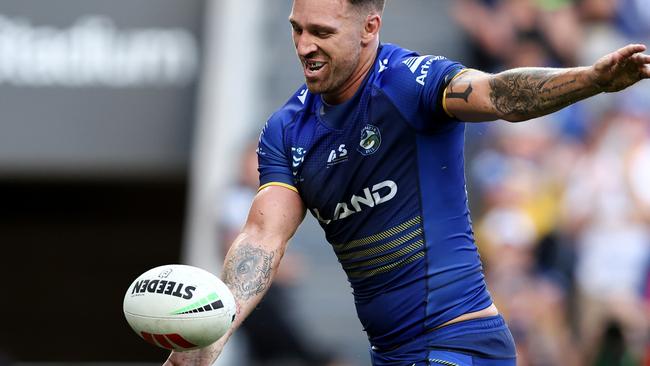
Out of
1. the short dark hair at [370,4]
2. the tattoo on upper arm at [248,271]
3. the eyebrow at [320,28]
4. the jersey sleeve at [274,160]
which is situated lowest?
the tattoo on upper arm at [248,271]

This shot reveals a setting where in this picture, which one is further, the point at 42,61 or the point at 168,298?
the point at 42,61

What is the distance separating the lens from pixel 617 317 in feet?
36.8

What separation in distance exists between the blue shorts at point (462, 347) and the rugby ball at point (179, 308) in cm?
91

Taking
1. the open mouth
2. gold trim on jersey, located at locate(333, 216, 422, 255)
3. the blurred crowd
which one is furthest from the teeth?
the blurred crowd

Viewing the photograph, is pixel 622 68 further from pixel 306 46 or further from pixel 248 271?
pixel 248 271

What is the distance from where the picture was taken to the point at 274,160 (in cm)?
632

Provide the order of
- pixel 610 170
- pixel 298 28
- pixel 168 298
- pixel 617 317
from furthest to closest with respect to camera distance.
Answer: pixel 610 170 → pixel 617 317 → pixel 298 28 → pixel 168 298

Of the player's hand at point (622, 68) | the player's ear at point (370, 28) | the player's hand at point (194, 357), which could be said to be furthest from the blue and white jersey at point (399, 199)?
the player's hand at point (622, 68)

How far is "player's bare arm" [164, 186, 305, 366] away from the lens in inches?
239

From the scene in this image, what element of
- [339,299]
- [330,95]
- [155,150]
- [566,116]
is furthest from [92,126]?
[330,95]

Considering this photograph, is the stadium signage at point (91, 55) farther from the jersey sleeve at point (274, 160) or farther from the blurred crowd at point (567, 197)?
the jersey sleeve at point (274, 160)

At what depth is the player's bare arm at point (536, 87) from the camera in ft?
16.6

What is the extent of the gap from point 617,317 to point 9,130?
277 inches

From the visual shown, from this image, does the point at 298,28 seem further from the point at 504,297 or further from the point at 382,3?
the point at 504,297
